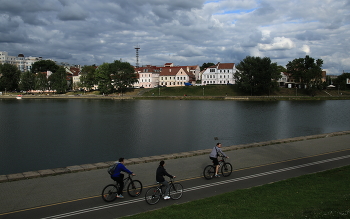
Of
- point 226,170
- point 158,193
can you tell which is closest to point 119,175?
point 158,193

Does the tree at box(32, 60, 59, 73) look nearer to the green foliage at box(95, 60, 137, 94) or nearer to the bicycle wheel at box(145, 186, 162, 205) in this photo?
the green foliage at box(95, 60, 137, 94)

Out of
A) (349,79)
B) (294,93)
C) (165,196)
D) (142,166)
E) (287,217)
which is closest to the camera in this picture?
(287,217)

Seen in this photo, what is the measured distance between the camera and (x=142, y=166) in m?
15.8

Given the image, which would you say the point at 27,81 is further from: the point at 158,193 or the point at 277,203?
the point at 277,203

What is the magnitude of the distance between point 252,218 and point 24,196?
336 inches

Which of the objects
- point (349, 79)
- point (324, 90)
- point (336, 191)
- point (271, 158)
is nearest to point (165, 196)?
point (336, 191)

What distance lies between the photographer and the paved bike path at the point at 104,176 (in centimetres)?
1092

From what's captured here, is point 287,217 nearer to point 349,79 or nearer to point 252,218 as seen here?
point 252,218

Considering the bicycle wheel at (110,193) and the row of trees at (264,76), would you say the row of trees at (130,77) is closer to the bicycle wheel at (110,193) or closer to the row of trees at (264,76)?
the row of trees at (264,76)

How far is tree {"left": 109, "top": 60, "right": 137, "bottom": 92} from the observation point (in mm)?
114688

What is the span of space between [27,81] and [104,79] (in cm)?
4088

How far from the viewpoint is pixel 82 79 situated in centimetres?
12200

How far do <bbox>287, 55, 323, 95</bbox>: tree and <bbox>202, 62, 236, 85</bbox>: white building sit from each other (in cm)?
2342

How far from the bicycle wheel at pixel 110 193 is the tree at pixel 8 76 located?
463ft
